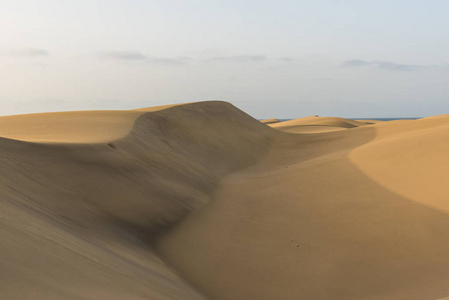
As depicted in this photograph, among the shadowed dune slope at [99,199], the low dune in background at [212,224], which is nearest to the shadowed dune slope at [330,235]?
the low dune in background at [212,224]

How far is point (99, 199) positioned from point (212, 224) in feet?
8.55

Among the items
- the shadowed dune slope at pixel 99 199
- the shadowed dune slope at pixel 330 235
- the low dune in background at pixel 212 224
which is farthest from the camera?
the shadowed dune slope at pixel 330 235

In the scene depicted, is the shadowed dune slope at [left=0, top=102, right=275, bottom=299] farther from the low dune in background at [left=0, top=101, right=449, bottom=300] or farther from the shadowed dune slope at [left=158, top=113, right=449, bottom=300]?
the shadowed dune slope at [left=158, top=113, right=449, bottom=300]

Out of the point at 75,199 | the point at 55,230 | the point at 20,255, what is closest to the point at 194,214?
the point at 75,199

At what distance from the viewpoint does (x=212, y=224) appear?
360 inches

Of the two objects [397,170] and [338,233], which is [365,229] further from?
[397,170]

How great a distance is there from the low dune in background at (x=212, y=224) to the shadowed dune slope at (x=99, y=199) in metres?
0.03

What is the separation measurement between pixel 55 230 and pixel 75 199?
2756 millimetres

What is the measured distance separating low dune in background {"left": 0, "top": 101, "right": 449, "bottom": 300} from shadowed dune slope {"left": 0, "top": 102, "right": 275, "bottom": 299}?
32 millimetres

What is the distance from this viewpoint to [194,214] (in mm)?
9852

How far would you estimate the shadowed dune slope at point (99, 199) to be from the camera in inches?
157

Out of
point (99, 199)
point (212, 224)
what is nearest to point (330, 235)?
point (212, 224)

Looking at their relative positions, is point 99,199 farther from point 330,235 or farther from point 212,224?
point 330,235

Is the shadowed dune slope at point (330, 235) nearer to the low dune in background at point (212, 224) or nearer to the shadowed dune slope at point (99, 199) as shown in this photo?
the low dune in background at point (212, 224)
